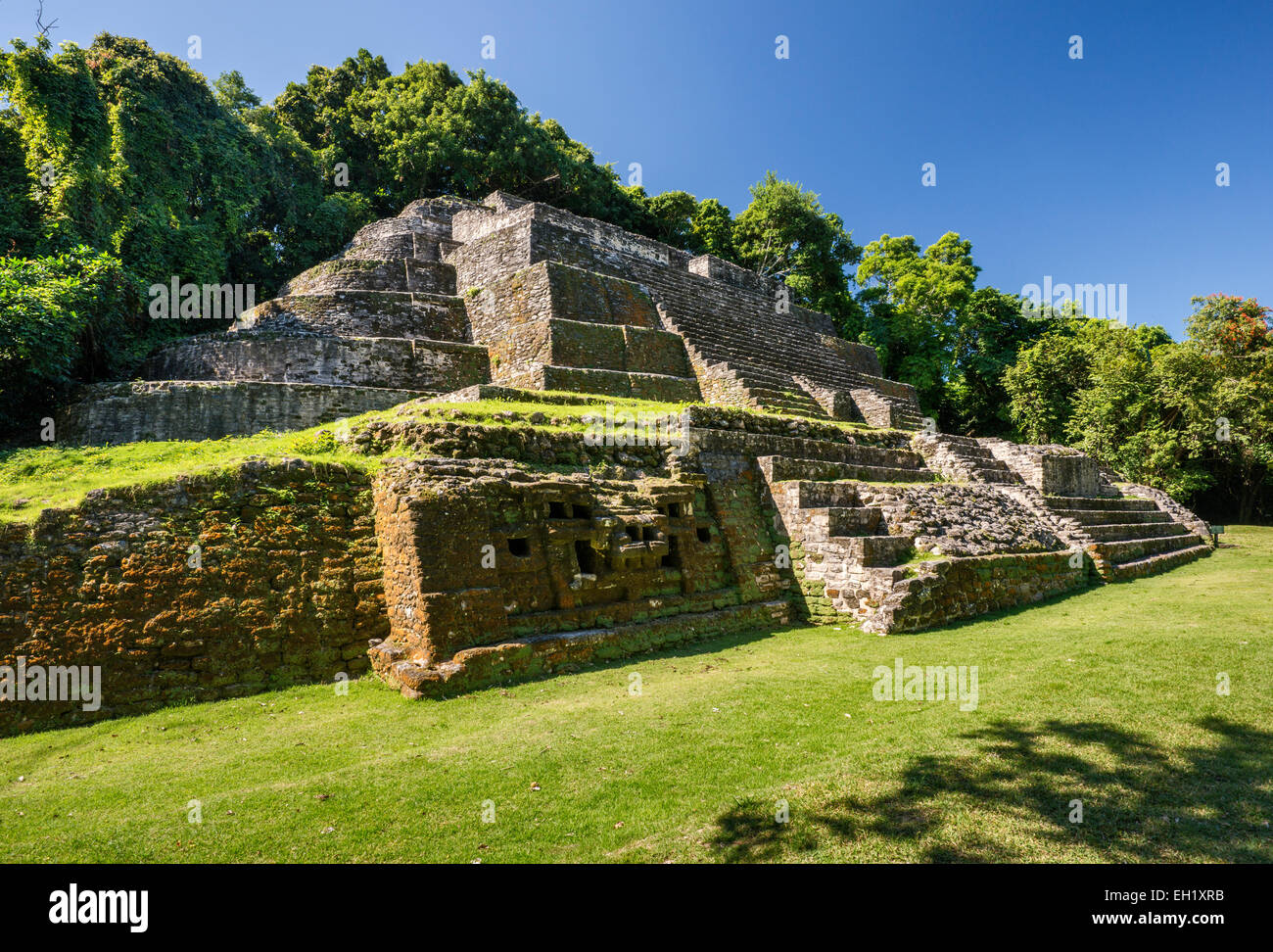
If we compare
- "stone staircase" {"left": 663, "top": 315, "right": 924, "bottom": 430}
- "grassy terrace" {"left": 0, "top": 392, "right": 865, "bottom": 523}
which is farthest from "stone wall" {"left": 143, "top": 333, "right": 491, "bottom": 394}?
"stone staircase" {"left": 663, "top": 315, "right": 924, "bottom": 430}

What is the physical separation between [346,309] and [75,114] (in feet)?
21.1

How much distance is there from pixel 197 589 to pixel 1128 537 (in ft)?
61.2

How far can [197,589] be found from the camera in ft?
19.0

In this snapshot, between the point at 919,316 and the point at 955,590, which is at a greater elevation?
the point at 919,316

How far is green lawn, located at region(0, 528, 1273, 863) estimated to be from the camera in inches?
126

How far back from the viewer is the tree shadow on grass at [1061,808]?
3012 millimetres

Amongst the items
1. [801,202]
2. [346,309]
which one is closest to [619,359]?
[346,309]

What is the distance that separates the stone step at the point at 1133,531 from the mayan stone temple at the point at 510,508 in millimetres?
111

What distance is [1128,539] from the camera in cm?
1455

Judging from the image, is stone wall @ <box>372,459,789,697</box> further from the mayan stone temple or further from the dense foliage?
the dense foliage

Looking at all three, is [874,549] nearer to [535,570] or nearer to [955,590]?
[955,590]

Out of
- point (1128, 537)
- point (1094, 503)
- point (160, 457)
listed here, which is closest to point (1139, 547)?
point (1128, 537)

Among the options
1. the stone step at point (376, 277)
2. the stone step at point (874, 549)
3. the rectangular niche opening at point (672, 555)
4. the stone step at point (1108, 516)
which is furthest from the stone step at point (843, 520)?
the stone step at point (376, 277)

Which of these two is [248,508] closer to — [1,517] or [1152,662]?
[1,517]
